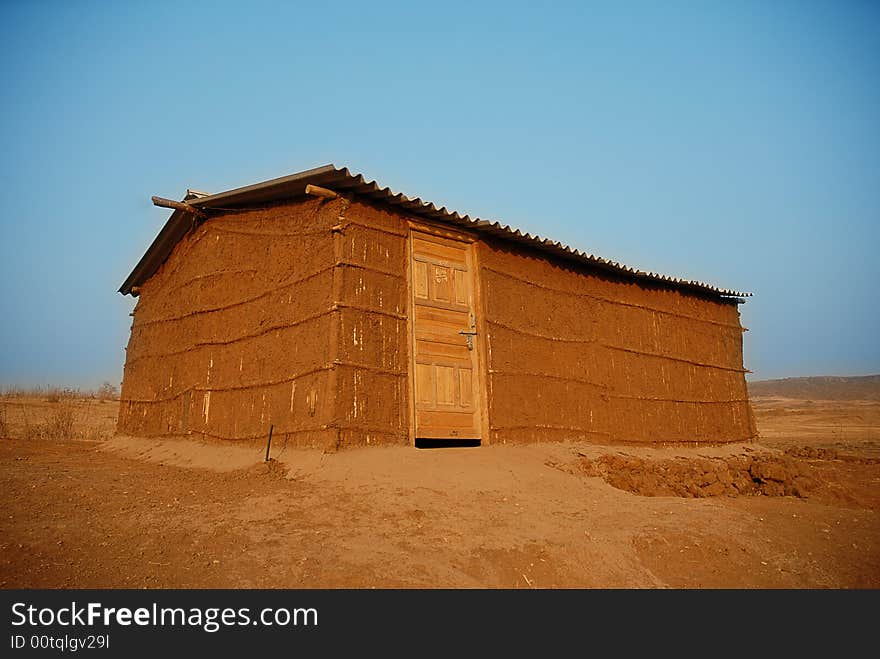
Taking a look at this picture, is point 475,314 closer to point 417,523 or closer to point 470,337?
point 470,337

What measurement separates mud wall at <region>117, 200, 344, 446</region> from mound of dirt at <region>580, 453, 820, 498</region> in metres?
3.87

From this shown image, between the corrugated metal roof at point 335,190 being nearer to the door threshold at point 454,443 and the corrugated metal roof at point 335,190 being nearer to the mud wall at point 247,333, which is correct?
the mud wall at point 247,333

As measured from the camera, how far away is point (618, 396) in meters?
10.5

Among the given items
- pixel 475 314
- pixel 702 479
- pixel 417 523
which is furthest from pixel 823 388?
pixel 417 523

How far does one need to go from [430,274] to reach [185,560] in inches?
190

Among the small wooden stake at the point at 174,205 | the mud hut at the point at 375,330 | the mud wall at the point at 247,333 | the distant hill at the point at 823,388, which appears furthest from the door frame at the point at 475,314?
the distant hill at the point at 823,388

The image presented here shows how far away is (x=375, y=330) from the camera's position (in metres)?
6.93

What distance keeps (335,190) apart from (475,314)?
260 cm

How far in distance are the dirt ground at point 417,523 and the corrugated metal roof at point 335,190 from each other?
309 centimetres

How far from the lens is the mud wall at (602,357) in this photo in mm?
8570

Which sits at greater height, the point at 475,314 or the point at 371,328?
the point at 475,314

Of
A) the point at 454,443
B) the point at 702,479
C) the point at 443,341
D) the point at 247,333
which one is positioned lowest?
the point at 702,479
